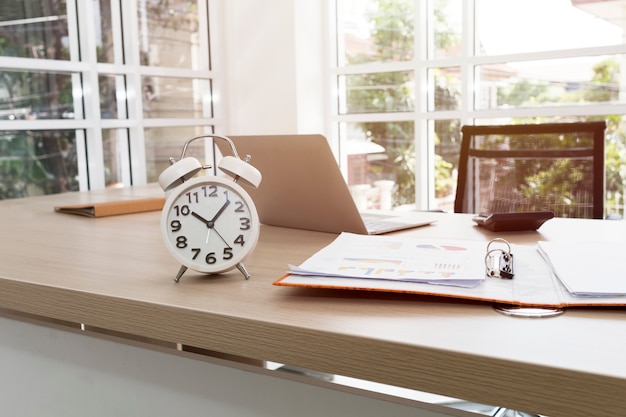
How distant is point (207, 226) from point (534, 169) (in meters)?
1.38

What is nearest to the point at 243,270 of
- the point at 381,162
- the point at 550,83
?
the point at 550,83

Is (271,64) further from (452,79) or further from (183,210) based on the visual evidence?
(183,210)

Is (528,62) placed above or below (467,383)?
above

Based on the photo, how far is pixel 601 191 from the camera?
1932 millimetres

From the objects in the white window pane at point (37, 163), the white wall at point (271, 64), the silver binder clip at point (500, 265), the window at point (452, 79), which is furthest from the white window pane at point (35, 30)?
the silver binder clip at point (500, 265)

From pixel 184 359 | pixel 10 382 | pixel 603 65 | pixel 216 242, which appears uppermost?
pixel 603 65

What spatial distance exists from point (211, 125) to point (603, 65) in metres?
2.01

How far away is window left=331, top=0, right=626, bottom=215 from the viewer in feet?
10.6

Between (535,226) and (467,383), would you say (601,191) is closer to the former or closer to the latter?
(535,226)

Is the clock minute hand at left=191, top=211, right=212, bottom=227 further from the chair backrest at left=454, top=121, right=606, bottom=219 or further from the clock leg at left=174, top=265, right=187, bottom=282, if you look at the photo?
the chair backrest at left=454, top=121, right=606, bottom=219

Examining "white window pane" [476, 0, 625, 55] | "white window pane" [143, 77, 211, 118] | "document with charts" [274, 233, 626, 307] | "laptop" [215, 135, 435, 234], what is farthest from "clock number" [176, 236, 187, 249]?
"white window pane" [476, 0, 625, 55]

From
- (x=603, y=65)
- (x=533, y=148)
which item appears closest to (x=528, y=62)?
(x=603, y=65)

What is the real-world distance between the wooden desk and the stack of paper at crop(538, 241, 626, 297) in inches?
0.9

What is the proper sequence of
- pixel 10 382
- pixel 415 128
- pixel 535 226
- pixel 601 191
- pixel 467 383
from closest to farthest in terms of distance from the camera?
pixel 467 383 < pixel 10 382 < pixel 535 226 < pixel 601 191 < pixel 415 128
